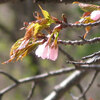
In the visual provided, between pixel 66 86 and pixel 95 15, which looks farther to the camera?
pixel 66 86

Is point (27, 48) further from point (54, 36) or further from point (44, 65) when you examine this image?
point (44, 65)

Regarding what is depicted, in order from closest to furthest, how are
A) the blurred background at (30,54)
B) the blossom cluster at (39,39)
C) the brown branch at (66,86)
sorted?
the blossom cluster at (39,39)
the brown branch at (66,86)
the blurred background at (30,54)

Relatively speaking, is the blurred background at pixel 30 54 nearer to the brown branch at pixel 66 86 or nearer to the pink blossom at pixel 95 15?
the brown branch at pixel 66 86

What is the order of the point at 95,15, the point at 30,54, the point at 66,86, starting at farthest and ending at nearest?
the point at 30,54, the point at 66,86, the point at 95,15

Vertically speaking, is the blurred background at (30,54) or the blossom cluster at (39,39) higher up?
the blossom cluster at (39,39)

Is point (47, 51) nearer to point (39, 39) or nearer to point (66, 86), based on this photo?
point (39, 39)

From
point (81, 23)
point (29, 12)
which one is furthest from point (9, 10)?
point (81, 23)

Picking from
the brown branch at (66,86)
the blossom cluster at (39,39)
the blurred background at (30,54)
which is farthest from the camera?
the blurred background at (30,54)

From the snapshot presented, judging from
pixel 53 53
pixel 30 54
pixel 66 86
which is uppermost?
pixel 53 53

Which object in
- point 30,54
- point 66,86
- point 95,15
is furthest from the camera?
point 30,54

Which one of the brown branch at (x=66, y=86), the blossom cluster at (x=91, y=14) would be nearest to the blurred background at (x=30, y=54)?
the brown branch at (x=66, y=86)

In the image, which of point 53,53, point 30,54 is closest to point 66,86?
point 53,53
